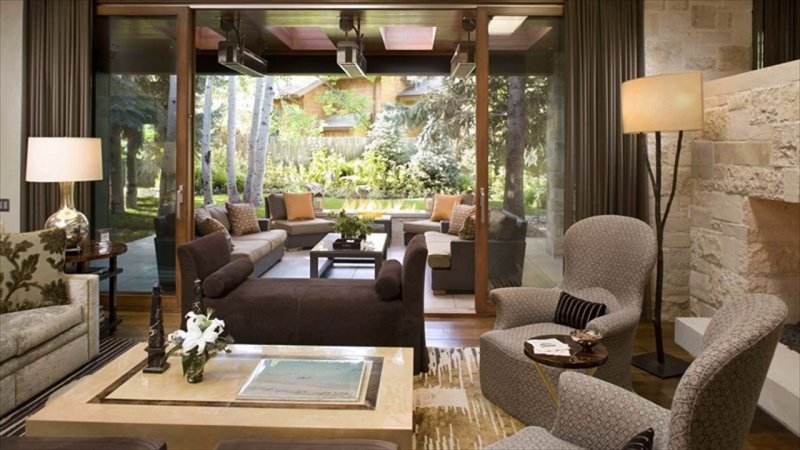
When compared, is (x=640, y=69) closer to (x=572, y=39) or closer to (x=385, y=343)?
(x=572, y=39)

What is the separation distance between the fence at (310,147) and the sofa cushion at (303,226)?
2397 mm

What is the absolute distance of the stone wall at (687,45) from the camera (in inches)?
202

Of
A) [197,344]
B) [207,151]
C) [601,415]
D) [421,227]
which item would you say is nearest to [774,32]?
[601,415]

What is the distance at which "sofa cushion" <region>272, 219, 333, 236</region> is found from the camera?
9742 millimetres

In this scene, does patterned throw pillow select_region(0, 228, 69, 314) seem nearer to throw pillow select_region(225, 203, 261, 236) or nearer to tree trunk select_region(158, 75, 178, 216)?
tree trunk select_region(158, 75, 178, 216)

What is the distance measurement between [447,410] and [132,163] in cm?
384

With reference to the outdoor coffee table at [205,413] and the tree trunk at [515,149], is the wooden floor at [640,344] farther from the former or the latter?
the outdoor coffee table at [205,413]

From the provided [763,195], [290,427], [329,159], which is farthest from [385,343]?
[329,159]

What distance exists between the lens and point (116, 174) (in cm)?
566

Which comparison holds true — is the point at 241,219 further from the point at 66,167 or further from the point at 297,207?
the point at 66,167

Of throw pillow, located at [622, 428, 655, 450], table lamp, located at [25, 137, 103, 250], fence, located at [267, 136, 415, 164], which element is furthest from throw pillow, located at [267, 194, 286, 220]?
throw pillow, located at [622, 428, 655, 450]

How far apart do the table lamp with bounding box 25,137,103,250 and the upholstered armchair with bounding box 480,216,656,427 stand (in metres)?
3.07

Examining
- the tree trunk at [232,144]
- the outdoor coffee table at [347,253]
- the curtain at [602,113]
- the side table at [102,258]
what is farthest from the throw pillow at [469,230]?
the tree trunk at [232,144]

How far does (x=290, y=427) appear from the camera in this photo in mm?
2320
